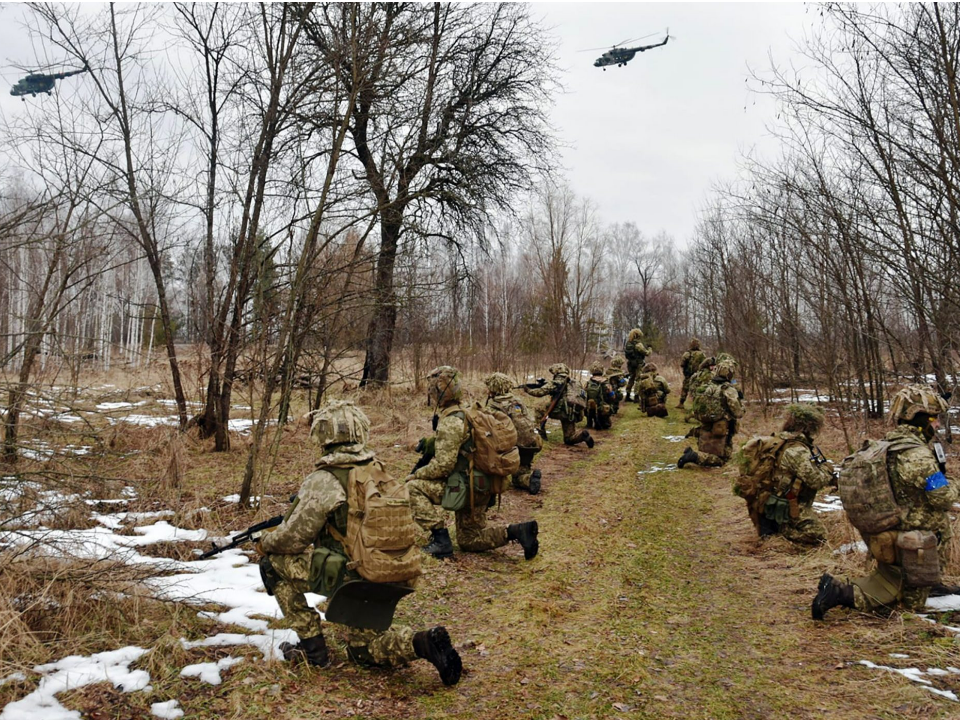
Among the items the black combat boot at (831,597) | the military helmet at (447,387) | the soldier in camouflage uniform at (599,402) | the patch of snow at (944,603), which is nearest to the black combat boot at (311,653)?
the military helmet at (447,387)

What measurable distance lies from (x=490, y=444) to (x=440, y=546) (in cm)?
116

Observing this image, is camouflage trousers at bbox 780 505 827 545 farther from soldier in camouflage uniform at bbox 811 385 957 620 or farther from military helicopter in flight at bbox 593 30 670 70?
military helicopter in flight at bbox 593 30 670 70

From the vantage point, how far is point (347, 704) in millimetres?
3590

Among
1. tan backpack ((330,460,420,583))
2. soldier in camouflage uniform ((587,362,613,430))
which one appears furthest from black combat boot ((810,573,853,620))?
soldier in camouflage uniform ((587,362,613,430))

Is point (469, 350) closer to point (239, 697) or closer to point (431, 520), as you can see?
point (431, 520)

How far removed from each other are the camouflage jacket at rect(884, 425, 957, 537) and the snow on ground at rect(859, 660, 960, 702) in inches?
43.3

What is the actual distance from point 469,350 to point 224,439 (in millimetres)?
7804

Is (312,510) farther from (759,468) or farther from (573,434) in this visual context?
(573,434)

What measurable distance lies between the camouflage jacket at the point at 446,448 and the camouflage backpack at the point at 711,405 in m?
6.17

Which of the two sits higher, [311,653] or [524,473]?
[524,473]

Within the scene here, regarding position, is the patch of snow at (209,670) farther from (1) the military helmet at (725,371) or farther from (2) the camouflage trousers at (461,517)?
(1) the military helmet at (725,371)

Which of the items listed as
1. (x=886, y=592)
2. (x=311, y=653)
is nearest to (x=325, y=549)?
(x=311, y=653)

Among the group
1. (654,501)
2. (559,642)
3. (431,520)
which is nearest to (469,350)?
(654,501)

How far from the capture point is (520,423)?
29.4ft
